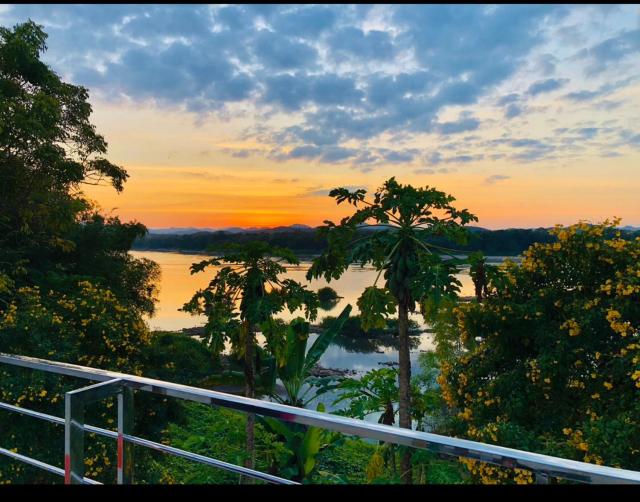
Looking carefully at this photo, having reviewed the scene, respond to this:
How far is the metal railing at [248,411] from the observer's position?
833mm

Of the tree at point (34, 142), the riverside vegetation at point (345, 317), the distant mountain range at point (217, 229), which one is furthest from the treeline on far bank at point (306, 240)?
the tree at point (34, 142)

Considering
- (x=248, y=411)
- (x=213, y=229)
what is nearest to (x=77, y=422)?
(x=248, y=411)

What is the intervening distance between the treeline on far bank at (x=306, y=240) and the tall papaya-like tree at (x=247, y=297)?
0.34 m

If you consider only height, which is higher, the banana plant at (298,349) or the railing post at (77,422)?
the railing post at (77,422)

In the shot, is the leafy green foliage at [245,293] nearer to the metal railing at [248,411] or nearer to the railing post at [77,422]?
the metal railing at [248,411]

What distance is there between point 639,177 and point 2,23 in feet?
51.7

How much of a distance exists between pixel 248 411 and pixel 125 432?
1.54 feet

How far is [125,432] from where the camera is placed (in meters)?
1.41

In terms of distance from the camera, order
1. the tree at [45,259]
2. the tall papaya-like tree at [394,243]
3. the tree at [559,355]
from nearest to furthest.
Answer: the tree at [559,355]
the tree at [45,259]
the tall papaya-like tree at [394,243]

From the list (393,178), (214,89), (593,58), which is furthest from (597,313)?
(214,89)

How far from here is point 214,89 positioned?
17062 millimetres

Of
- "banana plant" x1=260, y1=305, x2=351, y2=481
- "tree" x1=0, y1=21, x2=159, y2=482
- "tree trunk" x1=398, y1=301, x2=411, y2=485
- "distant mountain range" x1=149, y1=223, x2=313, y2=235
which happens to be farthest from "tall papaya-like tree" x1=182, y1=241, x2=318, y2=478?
"distant mountain range" x1=149, y1=223, x2=313, y2=235

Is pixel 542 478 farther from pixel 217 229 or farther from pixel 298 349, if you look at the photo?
pixel 217 229

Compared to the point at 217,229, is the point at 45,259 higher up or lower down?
lower down
